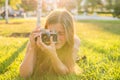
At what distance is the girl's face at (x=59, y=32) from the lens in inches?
174

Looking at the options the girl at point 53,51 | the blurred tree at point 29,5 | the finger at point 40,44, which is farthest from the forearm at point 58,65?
the blurred tree at point 29,5

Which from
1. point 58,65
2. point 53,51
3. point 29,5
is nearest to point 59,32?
point 53,51

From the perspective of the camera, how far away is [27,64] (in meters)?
4.62

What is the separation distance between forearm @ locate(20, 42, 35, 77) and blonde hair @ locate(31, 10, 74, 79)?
156 mm

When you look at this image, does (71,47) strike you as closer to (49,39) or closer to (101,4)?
(49,39)

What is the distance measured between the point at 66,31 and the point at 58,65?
0.48m

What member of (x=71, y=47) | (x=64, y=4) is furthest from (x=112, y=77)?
(x=64, y=4)

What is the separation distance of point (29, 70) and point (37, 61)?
175mm

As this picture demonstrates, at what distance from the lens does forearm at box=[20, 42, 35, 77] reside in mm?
4555

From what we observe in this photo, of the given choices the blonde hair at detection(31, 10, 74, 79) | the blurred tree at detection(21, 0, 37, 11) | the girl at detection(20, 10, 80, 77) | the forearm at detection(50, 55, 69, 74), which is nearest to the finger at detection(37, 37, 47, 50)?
→ the girl at detection(20, 10, 80, 77)

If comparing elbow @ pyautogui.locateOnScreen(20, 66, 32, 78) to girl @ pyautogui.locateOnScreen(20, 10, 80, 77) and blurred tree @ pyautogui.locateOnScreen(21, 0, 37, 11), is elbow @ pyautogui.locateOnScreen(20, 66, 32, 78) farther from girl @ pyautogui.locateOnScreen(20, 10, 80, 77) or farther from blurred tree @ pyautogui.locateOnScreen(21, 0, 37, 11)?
blurred tree @ pyautogui.locateOnScreen(21, 0, 37, 11)

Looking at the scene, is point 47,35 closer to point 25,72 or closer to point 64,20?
point 64,20

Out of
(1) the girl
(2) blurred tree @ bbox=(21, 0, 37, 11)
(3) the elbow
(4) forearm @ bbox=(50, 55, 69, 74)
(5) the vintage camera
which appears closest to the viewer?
(5) the vintage camera

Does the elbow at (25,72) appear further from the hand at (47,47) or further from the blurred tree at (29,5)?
the blurred tree at (29,5)
